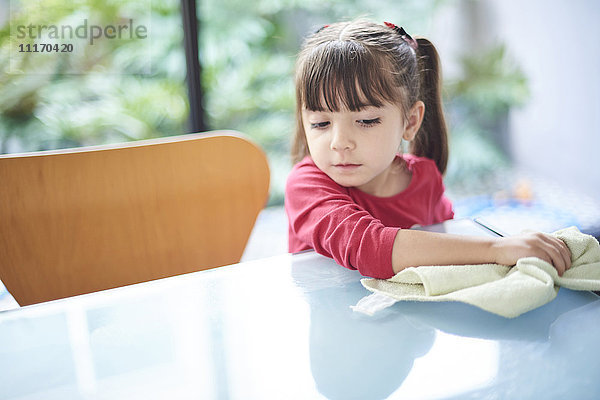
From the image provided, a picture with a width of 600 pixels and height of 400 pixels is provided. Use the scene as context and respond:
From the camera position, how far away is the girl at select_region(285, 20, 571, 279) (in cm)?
73

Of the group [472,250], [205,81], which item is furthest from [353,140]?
[205,81]

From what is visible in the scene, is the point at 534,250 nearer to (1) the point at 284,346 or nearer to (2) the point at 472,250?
(2) the point at 472,250

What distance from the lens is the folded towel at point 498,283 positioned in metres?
0.62

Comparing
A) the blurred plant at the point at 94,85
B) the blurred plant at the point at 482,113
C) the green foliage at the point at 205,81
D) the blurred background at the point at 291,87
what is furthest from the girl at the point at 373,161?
the blurred plant at the point at 482,113

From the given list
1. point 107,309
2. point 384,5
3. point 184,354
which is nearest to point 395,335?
point 184,354

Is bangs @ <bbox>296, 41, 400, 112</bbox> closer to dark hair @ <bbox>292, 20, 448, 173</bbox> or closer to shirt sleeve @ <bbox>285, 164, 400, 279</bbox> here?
dark hair @ <bbox>292, 20, 448, 173</bbox>

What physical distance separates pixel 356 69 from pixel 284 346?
0.48 meters

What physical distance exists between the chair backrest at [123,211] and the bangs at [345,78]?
0.25m

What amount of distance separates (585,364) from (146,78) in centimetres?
223

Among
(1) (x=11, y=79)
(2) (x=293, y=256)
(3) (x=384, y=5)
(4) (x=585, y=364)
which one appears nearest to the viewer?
(4) (x=585, y=364)

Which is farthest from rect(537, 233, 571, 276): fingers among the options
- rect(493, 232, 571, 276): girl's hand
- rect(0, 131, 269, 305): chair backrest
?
rect(0, 131, 269, 305): chair backrest

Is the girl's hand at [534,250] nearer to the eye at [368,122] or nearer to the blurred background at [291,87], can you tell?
the eye at [368,122]

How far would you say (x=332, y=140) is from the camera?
2.94 feet

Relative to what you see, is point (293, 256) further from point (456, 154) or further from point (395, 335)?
point (456, 154)
